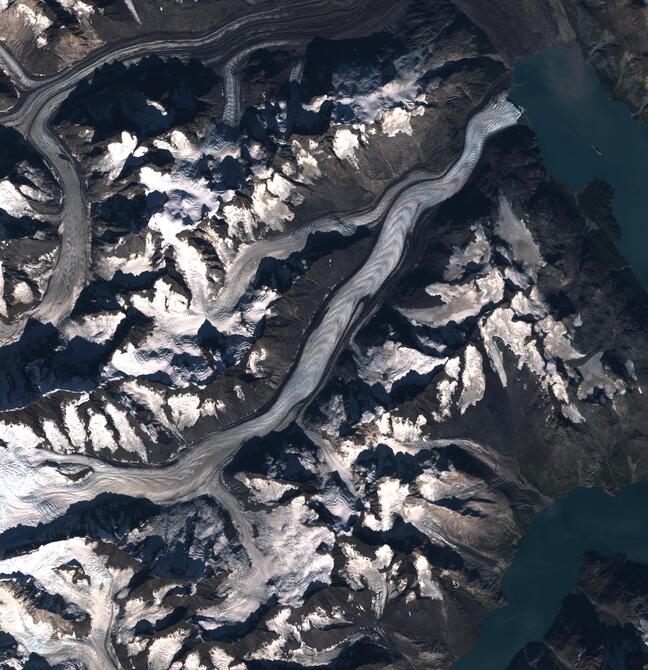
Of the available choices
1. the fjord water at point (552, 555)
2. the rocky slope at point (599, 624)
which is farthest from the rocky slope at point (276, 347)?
the fjord water at point (552, 555)

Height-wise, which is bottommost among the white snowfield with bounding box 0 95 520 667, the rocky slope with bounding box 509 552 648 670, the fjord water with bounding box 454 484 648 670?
the rocky slope with bounding box 509 552 648 670

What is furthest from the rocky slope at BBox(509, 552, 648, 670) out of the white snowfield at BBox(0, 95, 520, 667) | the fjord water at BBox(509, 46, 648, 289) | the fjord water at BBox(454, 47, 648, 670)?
the fjord water at BBox(509, 46, 648, 289)

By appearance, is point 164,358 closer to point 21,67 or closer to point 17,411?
point 17,411

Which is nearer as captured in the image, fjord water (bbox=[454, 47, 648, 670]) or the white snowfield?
the white snowfield

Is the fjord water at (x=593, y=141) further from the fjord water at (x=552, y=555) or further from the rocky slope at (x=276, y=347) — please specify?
the fjord water at (x=552, y=555)

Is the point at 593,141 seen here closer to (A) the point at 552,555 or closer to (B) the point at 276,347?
(B) the point at 276,347

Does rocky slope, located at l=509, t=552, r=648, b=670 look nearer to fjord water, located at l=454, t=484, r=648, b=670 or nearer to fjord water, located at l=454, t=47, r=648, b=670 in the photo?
fjord water, located at l=454, t=484, r=648, b=670

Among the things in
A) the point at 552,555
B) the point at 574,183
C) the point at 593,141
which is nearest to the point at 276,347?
the point at 574,183

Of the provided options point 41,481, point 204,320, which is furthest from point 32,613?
point 204,320

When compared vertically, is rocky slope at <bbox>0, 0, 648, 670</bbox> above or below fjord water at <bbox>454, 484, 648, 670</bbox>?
above
